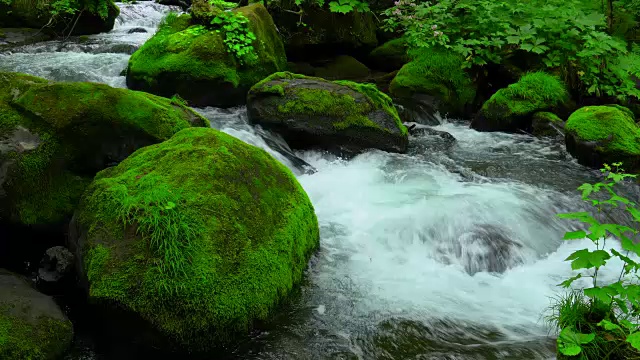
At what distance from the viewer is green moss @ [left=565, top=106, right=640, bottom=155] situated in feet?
22.1

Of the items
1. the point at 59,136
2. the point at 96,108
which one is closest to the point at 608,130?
the point at 96,108

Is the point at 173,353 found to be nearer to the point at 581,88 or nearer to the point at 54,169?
the point at 54,169

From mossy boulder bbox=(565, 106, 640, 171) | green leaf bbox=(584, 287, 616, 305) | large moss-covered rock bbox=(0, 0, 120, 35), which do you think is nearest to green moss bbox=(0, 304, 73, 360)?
green leaf bbox=(584, 287, 616, 305)

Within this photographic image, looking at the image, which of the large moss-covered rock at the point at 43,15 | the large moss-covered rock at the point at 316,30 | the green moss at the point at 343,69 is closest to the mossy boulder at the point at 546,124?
the green moss at the point at 343,69

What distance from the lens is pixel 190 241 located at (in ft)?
10.2

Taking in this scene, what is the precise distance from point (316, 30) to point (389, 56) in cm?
217

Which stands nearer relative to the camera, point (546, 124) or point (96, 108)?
point (96, 108)

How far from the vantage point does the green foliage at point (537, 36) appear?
8742 millimetres

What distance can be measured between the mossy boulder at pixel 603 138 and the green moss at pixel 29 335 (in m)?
7.19

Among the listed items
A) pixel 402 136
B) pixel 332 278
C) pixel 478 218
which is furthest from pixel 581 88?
pixel 332 278

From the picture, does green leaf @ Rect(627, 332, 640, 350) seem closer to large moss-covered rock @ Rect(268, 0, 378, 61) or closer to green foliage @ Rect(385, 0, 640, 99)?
green foliage @ Rect(385, 0, 640, 99)

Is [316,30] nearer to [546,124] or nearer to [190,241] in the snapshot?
[546,124]

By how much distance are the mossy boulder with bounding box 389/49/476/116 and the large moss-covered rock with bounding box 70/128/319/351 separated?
6580 millimetres

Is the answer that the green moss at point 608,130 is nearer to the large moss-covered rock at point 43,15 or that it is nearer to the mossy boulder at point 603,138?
the mossy boulder at point 603,138
